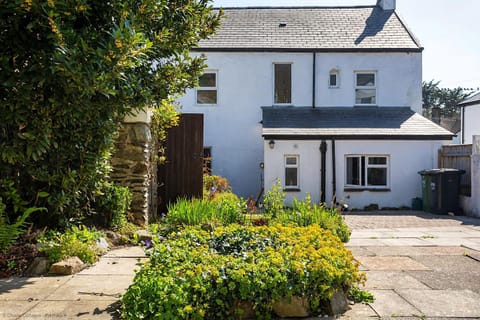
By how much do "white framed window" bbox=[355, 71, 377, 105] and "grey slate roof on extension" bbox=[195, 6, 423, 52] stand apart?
1.02m

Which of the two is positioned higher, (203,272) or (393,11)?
(393,11)

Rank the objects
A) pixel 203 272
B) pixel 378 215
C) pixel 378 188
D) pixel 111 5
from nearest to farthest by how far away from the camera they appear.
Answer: pixel 203 272 < pixel 111 5 < pixel 378 215 < pixel 378 188

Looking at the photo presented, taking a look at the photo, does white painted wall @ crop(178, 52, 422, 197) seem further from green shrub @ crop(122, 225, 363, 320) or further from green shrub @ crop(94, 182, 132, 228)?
green shrub @ crop(122, 225, 363, 320)

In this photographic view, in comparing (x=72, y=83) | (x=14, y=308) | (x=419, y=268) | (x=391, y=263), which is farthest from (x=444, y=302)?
(x=72, y=83)

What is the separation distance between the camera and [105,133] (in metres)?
5.91

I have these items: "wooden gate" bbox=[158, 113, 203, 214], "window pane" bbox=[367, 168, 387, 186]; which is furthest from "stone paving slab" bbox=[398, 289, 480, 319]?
"window pane" bbox=[367, 168, 387, 186]

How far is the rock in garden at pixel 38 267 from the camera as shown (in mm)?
4859

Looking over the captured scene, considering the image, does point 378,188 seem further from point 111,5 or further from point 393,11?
point 111,5

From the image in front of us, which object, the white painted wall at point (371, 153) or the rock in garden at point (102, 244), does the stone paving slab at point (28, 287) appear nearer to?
the rock in garden at point (102, 244)

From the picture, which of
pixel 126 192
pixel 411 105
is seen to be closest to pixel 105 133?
pixel 126 192

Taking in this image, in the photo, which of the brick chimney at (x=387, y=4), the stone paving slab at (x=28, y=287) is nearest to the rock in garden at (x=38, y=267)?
the stone paving slab at (x=28, y=287)

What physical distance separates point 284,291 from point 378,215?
10.2 meters

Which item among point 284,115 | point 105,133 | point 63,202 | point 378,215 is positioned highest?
point 284,115

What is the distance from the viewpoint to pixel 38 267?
489 cm
